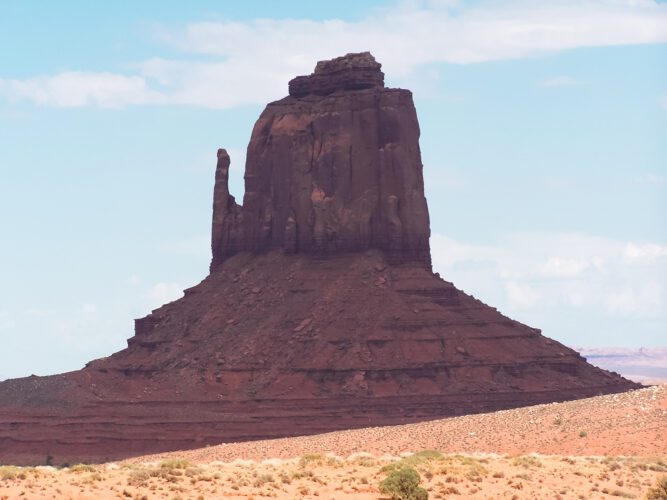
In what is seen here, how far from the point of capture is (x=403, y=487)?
52.8 m

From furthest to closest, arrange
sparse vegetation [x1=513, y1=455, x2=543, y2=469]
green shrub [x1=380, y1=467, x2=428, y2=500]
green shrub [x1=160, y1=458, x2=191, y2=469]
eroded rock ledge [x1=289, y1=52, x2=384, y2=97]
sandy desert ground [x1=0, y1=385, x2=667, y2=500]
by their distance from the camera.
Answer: eroded rock ledge [x1=289, y1=52, x2=384, y2=97], sparse vegetation [x1=513, y1=455, x2=543, y2=469], green shrub [x1=160, y1=458, x2=191, y2=469], green shrub [x1=380, y1=467, x2=428, y2=500], sandy desert ground [x1=0, y1=385, x2=667, y2=500]

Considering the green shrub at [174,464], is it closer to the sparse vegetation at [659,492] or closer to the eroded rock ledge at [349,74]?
the sparse vegetation at [659,492]

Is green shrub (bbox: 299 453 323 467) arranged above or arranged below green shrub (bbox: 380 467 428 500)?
above

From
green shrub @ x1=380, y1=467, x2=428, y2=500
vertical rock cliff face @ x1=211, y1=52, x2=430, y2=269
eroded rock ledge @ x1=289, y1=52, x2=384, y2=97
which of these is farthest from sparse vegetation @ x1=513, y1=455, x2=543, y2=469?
eroded rock ledge @ x1=289, y1=52, x2=384, y2=97

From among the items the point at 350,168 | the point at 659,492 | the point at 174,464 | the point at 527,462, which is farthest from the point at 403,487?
the point at 350,168

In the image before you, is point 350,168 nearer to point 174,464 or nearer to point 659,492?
point 174,464

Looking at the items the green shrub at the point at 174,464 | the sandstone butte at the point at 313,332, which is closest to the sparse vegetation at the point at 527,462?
the green shrub at the point at 174,464

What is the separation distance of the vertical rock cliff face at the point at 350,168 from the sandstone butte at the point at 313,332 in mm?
125

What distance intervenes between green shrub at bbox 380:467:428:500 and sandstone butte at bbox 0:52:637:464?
180ft

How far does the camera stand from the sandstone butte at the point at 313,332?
112 metres

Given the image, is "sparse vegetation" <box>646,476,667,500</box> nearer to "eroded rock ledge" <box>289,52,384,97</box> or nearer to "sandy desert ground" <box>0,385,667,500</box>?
"sandy desert ground" <box>0,385,667,500</box>

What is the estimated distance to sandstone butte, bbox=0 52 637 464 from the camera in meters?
112

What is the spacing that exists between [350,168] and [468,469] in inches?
2771

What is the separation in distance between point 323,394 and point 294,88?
3047 centimetres
